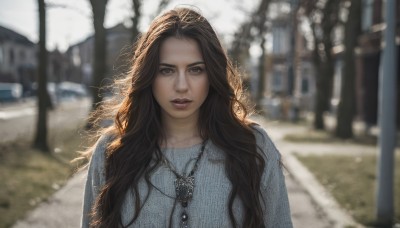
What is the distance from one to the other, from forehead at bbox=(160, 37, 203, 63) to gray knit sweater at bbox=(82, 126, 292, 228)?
1.35 feet

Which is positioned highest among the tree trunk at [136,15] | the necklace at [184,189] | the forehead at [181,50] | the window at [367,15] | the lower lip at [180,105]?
the window at [367,15]

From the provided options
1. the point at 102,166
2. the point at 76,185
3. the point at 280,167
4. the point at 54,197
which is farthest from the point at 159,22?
the point at 76,185

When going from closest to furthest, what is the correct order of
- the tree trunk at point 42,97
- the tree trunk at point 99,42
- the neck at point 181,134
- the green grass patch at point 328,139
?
the neck at point 181,134
the tree trunk at point 99,42
the tree trunk at point 42,97
the green grass patch at point 328,139

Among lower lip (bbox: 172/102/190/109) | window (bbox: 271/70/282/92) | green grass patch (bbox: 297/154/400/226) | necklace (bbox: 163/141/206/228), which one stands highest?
window (bbox: 271/70/282/92)

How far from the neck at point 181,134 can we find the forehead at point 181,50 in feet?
1.06

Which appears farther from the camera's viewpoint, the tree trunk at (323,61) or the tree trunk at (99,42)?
the tree trunk at (323,61)

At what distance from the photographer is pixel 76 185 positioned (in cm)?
820

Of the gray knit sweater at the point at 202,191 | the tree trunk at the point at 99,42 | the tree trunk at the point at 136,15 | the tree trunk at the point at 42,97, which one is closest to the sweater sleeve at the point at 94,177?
the gray knit sweater at the point at 202,191

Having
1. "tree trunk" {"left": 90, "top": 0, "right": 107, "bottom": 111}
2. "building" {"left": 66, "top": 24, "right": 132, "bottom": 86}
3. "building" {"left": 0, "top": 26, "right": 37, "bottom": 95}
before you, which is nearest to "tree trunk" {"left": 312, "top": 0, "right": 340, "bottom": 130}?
"building" {"left": 66, "top": 24, "right": 132, "bottom": 86}

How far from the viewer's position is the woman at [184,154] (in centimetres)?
225

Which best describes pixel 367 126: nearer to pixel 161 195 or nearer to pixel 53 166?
pixel 53 166

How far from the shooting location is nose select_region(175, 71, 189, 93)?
7.51 ft

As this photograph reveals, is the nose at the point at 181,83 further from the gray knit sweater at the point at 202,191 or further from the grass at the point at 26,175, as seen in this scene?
the grass at the point at 26,175

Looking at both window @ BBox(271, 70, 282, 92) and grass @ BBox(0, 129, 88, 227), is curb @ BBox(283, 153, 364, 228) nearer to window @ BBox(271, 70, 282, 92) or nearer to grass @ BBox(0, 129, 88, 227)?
grass @ BBox(0, 129, 88, 227)
